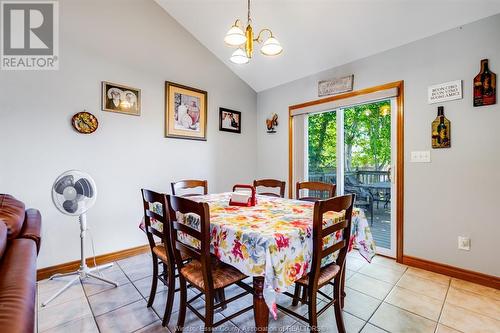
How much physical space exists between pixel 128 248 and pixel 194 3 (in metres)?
2.96

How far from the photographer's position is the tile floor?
5.32 feet

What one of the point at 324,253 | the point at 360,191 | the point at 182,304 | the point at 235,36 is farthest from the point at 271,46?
the point at 360,191

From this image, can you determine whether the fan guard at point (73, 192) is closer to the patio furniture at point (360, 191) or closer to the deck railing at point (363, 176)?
the deck railing at point (363, 176)

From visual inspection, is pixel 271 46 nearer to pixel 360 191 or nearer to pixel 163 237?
pixel 163 237

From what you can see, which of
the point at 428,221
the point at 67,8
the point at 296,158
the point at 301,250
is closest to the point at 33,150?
the point at 67,8

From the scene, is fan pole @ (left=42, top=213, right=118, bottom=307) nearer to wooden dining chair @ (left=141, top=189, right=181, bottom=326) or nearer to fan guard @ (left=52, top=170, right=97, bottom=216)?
fan guard @ (left=52, top=170, right=97, bottom=216)

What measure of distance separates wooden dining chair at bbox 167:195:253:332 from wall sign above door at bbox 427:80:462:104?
8.03 ft

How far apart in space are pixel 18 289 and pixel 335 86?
3.32 m

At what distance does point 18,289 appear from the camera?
897 millimetres

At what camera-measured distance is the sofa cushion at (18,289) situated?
743mm

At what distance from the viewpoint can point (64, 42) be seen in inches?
93.0

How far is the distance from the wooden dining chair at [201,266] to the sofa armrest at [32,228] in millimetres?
808

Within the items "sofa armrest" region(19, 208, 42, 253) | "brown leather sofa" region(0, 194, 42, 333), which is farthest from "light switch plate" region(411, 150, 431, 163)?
"sofa armrest" region(19, 208, 42, 253)

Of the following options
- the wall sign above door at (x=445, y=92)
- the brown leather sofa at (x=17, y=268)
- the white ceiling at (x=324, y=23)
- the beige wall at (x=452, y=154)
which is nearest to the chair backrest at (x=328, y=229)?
the brown leather sofa at (x=17, y=268)
